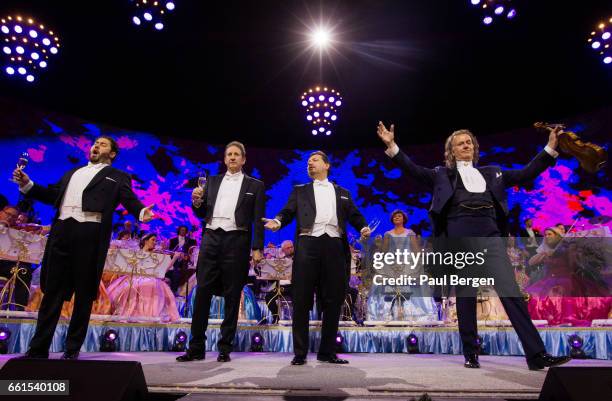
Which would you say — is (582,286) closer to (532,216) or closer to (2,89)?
(532,216)

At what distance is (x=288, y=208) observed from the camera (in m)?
3.96

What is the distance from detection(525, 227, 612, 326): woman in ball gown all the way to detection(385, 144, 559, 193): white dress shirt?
3.09 m

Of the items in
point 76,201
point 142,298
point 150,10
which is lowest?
point 142,298

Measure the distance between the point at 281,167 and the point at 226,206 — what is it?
8.38 meters

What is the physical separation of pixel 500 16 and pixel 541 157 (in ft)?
14.6

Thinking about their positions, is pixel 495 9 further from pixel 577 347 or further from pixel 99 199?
pixel 99 199

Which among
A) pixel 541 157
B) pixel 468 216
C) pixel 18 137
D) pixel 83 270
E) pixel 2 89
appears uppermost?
pixel 2 89

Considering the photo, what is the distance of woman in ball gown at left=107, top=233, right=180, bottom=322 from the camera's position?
5504 mm

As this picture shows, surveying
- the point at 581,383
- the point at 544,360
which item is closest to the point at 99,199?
the point at 581,383

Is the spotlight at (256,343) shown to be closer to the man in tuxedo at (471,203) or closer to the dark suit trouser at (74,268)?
the dark suit trouser at (74,268)

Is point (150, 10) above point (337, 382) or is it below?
above

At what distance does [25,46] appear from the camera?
25.1 ft

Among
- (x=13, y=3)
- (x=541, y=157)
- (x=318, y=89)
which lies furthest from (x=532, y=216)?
(x=13, y=3)

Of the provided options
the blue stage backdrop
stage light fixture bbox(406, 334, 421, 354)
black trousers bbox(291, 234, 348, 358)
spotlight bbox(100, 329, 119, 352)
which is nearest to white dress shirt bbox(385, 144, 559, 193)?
black trousers bbox(291, 234, 348, 358)
